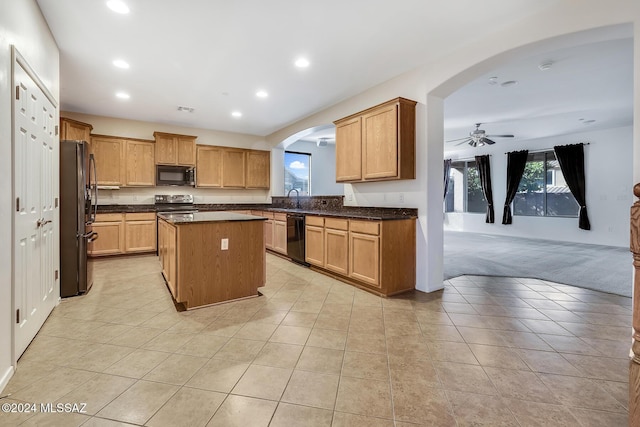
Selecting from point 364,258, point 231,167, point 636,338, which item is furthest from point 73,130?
point 636,338

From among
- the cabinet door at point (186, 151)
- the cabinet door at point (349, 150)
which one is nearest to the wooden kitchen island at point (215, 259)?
the cabinet door at point (349, 150)

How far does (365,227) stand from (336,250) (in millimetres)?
676

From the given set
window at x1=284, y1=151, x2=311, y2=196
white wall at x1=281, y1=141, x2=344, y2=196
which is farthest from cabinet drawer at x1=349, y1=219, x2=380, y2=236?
white wall at x1=281, y1=141, x2=344, y2=196

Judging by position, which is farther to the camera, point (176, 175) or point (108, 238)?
point (176, 175)

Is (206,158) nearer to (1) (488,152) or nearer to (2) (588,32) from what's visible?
(2) (588,32)

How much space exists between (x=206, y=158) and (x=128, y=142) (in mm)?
1464

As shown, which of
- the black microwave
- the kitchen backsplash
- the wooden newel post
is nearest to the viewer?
the wooden newel post

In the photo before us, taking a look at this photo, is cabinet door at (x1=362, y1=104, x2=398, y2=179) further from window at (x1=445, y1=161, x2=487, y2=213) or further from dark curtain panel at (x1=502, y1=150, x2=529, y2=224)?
window at (x1=445, y1=161, x2=487, y2=213)

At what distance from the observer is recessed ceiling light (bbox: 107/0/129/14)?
2.39m

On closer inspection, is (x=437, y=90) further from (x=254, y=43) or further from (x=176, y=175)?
(x=176, y=175)

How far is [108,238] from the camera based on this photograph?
5.21 meters

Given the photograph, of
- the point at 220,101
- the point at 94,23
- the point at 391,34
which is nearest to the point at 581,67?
the point at 391,34

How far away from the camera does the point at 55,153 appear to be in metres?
2.87

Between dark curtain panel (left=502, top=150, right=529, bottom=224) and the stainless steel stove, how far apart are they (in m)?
8.34
